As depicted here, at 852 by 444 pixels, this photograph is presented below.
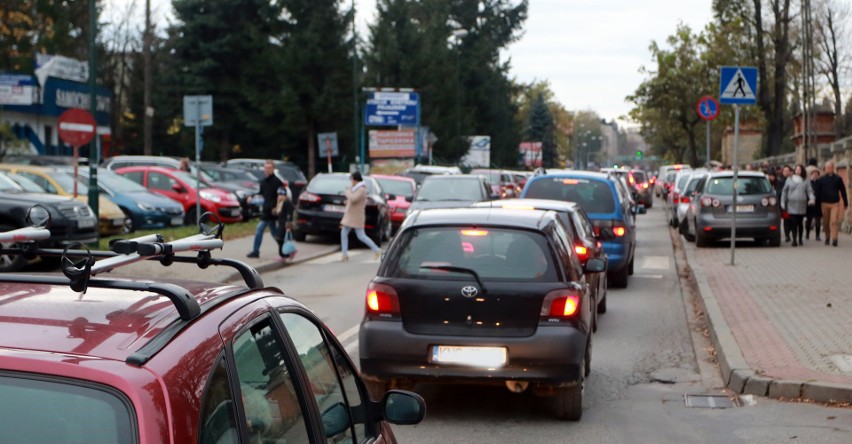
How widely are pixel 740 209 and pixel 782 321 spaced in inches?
510

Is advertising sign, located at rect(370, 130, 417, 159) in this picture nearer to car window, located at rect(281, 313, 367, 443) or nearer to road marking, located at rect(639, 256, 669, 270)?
road marking, located at rect(639, 256, 669, 270)

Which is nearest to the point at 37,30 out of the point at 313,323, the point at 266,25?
the point at 266,25

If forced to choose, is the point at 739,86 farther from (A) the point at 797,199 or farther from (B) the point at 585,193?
(A) the point at 797,199

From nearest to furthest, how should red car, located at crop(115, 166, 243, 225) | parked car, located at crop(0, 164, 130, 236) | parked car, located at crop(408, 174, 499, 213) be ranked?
1. parked car, located at crop(0, 164, 130, 236)
2. parked car, located at crop(408, 174, 499, 213)
3. red car, located at crop(115, 166, 243, 225)

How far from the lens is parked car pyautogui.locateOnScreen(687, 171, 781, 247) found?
83.0 ft

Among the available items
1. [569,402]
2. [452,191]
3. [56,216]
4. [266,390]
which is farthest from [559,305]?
[452,191]

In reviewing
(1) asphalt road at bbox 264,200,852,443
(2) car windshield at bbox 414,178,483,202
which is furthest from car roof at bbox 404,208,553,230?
(2) car windshield at bbox 414,178,483,202

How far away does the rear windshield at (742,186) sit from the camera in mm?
25594

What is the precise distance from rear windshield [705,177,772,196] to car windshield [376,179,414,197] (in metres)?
9.35

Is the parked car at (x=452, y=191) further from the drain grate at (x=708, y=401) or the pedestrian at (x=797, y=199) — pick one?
the drain grate at (x=708, y=401)

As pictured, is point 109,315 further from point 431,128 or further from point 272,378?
point 431,128

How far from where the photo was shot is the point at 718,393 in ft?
31.2

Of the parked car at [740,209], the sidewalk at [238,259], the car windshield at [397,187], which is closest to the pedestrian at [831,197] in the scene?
the parked car at [740,209]

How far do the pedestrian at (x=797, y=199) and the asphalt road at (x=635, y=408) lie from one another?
12304mm
